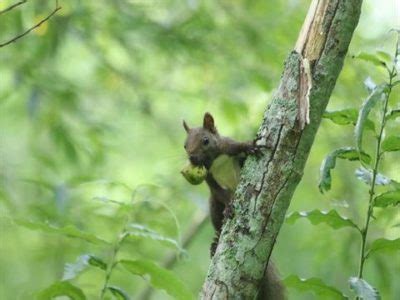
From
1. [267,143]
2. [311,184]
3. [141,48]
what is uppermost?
[141,48]

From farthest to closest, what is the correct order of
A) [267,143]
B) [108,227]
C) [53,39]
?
[53,39]
[108,227]
[267,143]

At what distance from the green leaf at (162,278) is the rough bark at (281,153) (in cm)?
18

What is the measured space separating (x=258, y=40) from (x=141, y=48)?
1.08 metres

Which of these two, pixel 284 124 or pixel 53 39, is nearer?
pixel 284 124

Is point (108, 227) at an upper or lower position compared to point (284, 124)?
upper

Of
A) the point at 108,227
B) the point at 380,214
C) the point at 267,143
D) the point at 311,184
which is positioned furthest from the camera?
the point at 311,184

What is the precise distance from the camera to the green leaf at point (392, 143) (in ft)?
10.00

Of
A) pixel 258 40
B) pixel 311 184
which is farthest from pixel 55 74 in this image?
→ pixel 311 184

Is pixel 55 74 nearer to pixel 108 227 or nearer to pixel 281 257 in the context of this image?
pixel 108 227

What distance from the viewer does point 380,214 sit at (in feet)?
16.9

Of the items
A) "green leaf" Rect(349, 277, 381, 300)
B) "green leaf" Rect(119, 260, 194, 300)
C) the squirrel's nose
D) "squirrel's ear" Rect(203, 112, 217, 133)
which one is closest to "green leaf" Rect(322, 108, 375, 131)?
"green leaf" Rect(349, 277, 381, 300)

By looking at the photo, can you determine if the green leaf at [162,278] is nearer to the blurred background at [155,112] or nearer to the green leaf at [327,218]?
the green leaf at [327,218]

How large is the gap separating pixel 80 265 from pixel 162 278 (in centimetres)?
28

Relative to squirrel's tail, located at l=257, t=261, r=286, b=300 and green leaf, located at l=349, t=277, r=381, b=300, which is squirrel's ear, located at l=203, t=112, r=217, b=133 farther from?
green leaf, located at l=349, t=277, r=381, b=300
